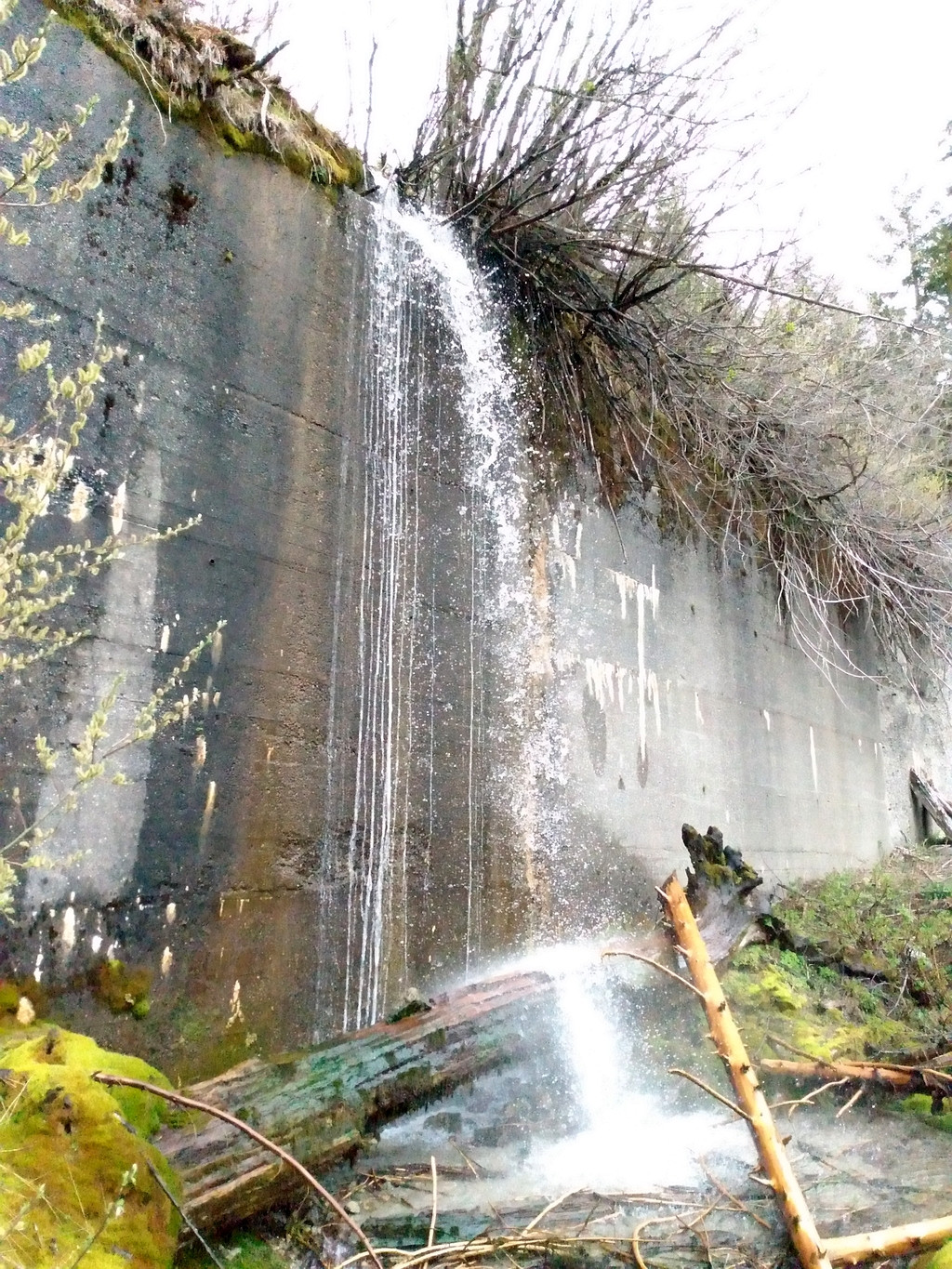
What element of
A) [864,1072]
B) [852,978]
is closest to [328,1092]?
[864,1072]

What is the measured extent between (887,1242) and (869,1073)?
1729 mm

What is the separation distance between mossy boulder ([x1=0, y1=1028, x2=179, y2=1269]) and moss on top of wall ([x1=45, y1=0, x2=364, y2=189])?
3.99 m

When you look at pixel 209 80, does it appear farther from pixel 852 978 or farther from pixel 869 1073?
pixel 852 978

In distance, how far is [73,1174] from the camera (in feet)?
7.02

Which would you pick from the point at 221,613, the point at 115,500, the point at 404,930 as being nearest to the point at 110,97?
the point at 115,500

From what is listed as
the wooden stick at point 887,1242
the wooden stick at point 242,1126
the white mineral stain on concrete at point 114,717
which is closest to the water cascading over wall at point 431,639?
the white mineral stain on concrete at point 114,717

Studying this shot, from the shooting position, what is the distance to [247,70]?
4.54 m

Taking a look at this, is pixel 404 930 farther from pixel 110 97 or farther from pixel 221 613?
pixel 110 97

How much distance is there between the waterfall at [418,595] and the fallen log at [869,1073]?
5.31 feet

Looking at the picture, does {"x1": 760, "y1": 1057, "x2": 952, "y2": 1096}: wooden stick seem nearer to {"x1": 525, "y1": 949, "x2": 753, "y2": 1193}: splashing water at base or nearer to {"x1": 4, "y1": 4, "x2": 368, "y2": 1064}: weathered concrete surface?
{"x1": 525, "y1": 949, "x2": 753, "y2": 1193}: splashing water at base

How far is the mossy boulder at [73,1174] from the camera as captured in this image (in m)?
1.98

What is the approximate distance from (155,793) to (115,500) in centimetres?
120

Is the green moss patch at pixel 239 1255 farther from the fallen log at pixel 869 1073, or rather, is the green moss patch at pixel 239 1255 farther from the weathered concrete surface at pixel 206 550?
the fallen log at pixel 869 1073

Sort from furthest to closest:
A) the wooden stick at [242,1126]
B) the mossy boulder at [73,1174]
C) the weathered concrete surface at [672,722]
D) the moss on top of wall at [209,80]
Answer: the weathered concrete surface at [672,722], the moss on top of wall at [209,80], the wooden stick at [242,1126], the mossy boulder at [73,1174]
